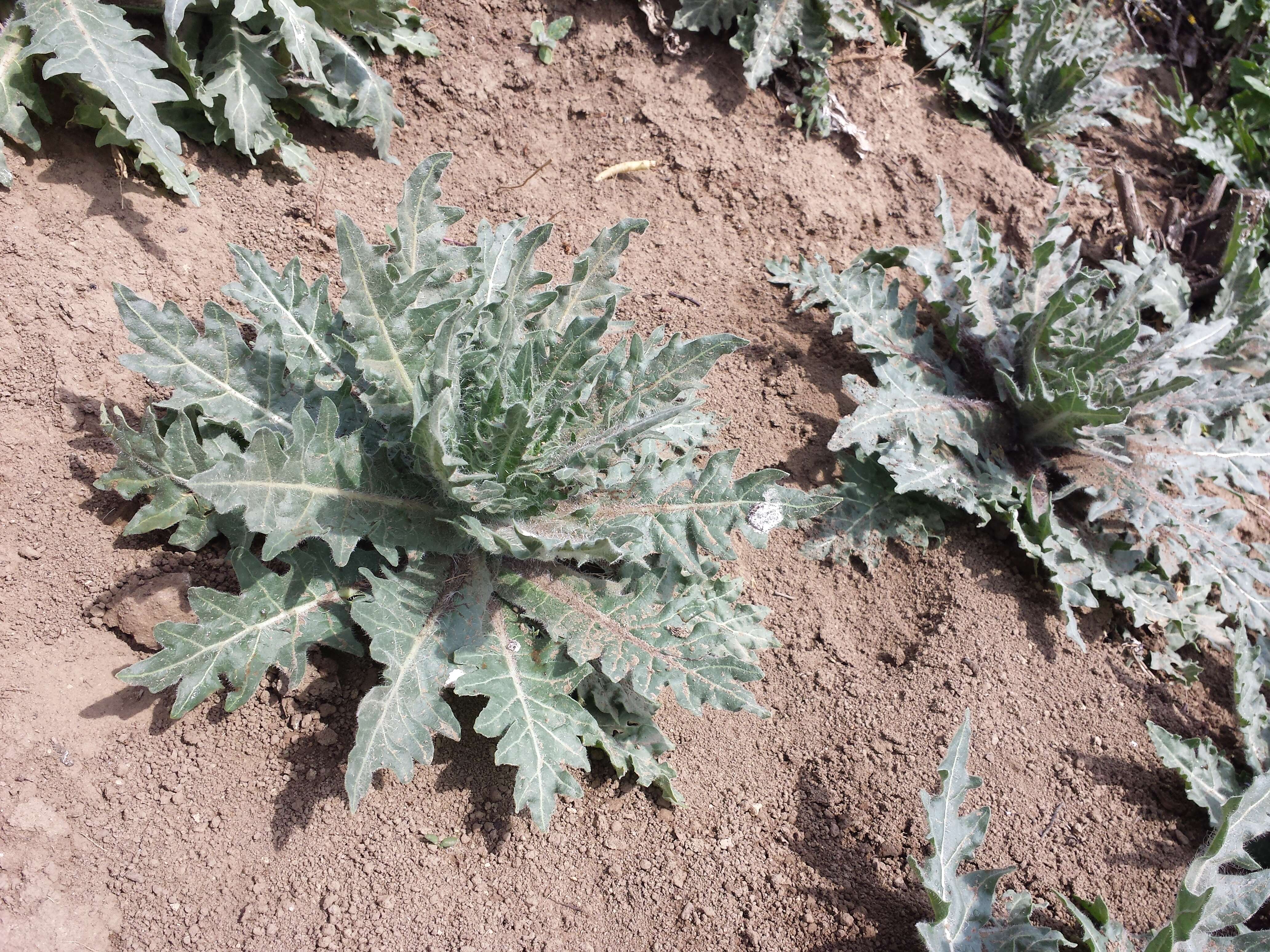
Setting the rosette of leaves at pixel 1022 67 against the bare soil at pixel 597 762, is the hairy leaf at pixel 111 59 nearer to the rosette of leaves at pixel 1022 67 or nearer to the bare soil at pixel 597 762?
the bare soil at pixel 597 762

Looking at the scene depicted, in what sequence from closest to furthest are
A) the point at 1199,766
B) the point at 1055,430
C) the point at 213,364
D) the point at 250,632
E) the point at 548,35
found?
the point at 250,632, the point at 213,364, the point at 1199,766, the point at 1055,430, the point at 548,35

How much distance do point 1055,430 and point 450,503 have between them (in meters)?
2.29

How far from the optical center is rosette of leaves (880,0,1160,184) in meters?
4.25

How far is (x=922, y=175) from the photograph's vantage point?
4.02 metres

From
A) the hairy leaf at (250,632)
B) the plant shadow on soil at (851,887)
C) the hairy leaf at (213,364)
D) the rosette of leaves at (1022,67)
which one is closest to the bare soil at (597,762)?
the plant shadow on soil at (851,887)

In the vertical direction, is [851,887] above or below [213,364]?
below

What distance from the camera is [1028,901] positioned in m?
2.36

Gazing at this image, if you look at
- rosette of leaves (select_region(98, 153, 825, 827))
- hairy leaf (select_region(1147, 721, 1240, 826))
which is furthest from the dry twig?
hairy leaf (select_region(1147, 721, 1240, 826))

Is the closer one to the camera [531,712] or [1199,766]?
[531,712]

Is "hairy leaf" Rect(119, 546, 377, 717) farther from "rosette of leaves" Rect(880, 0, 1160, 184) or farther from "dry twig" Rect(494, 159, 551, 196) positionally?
"rosette of leaves" Rect(880, 0, 1160, 184)

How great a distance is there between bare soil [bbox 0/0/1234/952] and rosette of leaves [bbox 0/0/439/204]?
0.41ft

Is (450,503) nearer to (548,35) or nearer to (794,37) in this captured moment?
(548,35)

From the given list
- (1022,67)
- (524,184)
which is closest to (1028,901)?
(524,184)

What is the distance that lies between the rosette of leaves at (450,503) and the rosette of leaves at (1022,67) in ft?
8.75
